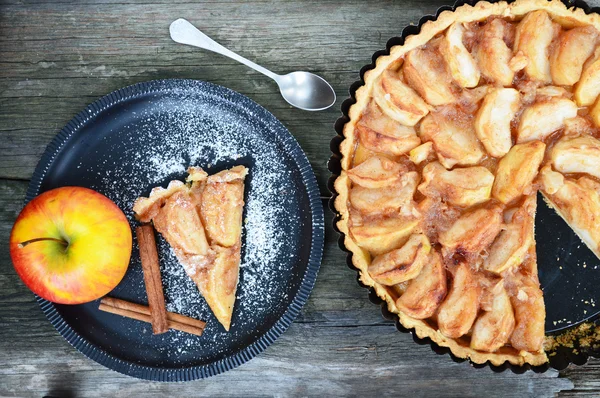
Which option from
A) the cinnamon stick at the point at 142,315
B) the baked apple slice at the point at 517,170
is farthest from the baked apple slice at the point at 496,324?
the cinnamon stick at the point at 142,315

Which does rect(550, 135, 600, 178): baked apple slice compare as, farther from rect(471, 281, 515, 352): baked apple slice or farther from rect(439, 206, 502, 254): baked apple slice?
rect(471, 281, 515, 352): baked apple slice

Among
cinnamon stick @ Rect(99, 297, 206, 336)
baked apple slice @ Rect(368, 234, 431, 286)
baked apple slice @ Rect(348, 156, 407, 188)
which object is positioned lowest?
cinnamon stick @ Rect(99, 297, 206, 336)

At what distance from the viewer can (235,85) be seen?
207 cm

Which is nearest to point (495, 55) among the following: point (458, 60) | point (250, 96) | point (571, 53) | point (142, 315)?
point (458, 60)

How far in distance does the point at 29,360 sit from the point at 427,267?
4.90 ft

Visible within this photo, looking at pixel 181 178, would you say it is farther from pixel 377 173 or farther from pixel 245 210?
pixel 377 173

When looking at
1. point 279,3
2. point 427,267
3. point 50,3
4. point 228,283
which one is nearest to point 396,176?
point 427,267

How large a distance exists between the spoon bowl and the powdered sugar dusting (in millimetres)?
165

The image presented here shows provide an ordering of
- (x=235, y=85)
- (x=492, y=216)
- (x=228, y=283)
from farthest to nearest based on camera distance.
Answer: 1. (x=235, y=85)
2. (x=228, y=283)
3. (x=492, y=216)

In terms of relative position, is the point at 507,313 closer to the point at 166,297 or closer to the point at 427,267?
the point at 427,267

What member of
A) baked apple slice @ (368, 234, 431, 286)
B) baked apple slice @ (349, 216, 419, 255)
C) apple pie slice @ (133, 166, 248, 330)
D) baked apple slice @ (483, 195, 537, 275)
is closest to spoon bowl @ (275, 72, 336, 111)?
apple pie slice @ (133, 166, 248, 330)

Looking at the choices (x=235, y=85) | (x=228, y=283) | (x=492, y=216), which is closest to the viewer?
(x=492, y=216)

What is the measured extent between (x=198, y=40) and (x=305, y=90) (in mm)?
420

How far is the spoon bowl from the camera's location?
6.59ft
